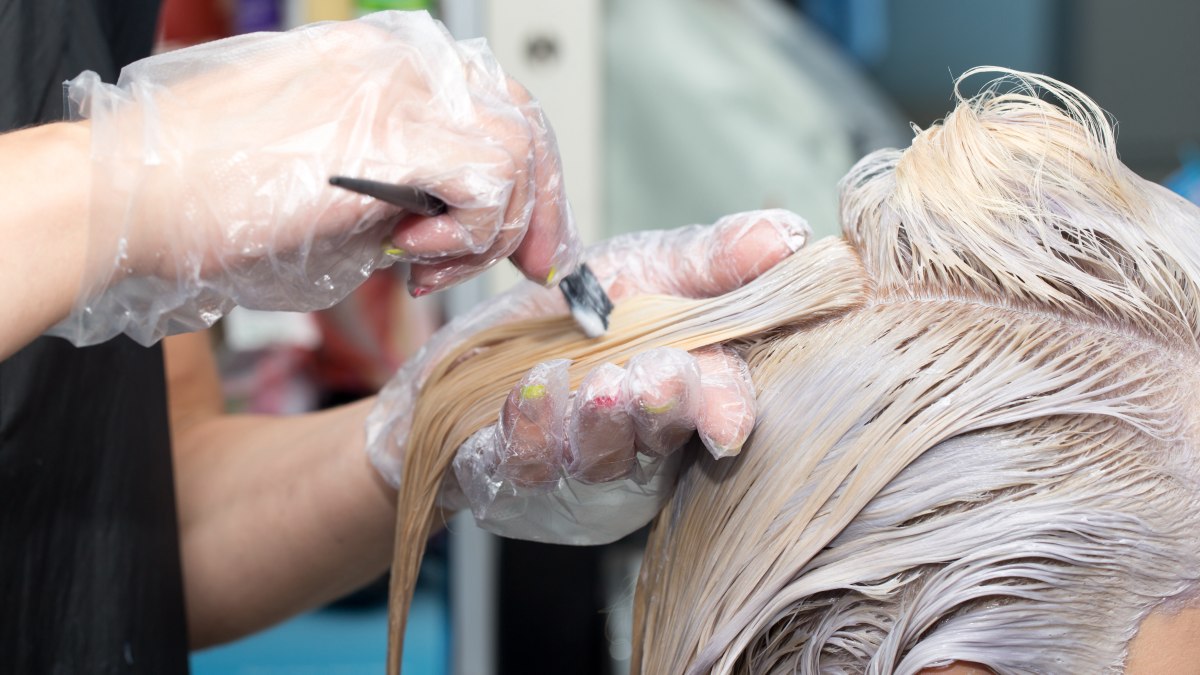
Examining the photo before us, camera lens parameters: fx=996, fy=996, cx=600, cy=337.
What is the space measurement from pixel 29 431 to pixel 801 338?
0.56 metres

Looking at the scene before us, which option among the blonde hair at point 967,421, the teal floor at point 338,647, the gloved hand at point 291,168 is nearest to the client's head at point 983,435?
the blonde hair at point 967,421

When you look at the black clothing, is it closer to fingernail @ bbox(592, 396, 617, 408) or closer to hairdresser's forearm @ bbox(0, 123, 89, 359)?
hairdresser's forearm @ bbox(0, 123, 89, 359)

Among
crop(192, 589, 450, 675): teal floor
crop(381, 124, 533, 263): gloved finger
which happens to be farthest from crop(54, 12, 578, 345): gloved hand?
crop(192, 589, 450, 675): teal floor

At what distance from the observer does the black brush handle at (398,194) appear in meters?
0.55

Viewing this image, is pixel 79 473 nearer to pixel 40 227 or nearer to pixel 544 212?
pixel 40 227

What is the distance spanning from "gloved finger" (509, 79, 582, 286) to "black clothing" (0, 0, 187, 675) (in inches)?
14.4

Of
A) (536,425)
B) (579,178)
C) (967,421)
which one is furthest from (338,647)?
(967,421)

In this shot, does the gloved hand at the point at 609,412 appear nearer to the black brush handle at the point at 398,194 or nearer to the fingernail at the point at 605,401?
the fingernail at the point at 605,401

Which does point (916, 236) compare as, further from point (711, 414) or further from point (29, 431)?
point (29, 431)

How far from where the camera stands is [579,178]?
171cm

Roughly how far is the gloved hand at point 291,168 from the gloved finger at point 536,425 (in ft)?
0.27

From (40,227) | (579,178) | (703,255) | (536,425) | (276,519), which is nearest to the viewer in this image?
(40,227)

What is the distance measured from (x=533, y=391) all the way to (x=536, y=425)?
0.03m

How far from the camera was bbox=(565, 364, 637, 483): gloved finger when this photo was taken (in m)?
0.60
